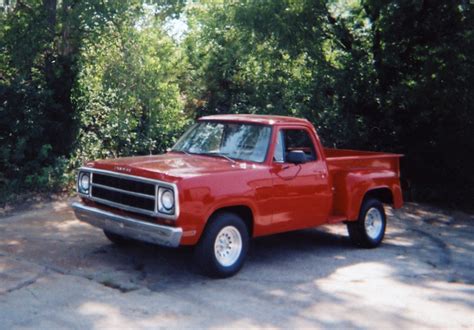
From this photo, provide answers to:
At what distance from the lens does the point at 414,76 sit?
14.0 m

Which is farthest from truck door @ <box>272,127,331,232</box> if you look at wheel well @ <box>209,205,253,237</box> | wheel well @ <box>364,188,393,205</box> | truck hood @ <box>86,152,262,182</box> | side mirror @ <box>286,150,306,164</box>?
wheel well @ <box>364,188,393,205</box>

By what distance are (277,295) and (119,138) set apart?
8906mm

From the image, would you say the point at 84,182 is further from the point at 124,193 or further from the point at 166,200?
the point at 166,200

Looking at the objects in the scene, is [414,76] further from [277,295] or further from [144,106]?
[277,295]

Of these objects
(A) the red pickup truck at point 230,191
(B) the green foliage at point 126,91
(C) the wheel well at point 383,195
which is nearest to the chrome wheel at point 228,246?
(A) the red pickup truck at point 230,191

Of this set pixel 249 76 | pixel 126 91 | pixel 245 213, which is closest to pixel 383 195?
pixel 245 213

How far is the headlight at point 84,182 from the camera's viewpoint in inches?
302

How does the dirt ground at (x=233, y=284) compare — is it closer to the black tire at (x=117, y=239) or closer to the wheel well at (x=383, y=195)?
the black tire at (x=117, y=239)

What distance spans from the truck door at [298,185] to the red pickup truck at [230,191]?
0.01 metres

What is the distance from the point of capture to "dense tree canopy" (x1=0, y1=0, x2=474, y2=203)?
1244 cm

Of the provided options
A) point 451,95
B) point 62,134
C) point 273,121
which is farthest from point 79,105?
point 451,95

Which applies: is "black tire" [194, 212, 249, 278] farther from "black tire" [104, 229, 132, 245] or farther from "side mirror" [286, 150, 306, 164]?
"black tire" [104, 229, 132, 245]

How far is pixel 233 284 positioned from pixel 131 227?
1314 mm

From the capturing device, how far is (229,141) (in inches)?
320
